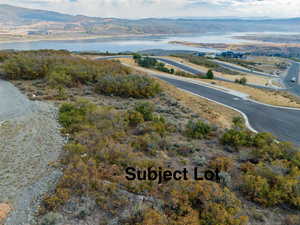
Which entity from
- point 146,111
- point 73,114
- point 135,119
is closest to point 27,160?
point 73,114

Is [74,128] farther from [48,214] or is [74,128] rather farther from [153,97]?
[153,97]

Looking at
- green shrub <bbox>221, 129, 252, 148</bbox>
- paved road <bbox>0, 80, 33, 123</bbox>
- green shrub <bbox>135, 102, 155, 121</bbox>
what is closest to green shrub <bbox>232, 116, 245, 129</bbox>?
green shrub <bbox>221, 129, 252, 148</bbox>

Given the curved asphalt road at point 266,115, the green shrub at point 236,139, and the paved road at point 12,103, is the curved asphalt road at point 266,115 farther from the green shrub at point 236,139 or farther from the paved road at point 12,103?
the paved road at point 12,103

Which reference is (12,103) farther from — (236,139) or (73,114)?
(236,139)

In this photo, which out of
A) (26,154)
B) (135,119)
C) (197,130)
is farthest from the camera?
(135,119)

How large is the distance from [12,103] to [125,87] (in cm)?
692

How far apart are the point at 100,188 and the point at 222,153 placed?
507 centimetres

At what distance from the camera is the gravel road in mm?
5215

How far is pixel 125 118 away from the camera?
1043cm

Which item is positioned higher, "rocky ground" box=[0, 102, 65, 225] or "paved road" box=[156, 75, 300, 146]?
"rocky ground" box=[0, 102, 65, 225]

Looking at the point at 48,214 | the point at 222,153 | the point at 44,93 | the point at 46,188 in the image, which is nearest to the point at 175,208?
the point at 48,214

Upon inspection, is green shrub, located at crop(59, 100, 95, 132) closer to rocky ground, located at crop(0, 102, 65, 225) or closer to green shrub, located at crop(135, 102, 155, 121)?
rocky ground, located at crop(0, 102, 65, 225)

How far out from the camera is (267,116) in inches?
637

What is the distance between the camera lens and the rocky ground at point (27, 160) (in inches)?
203
